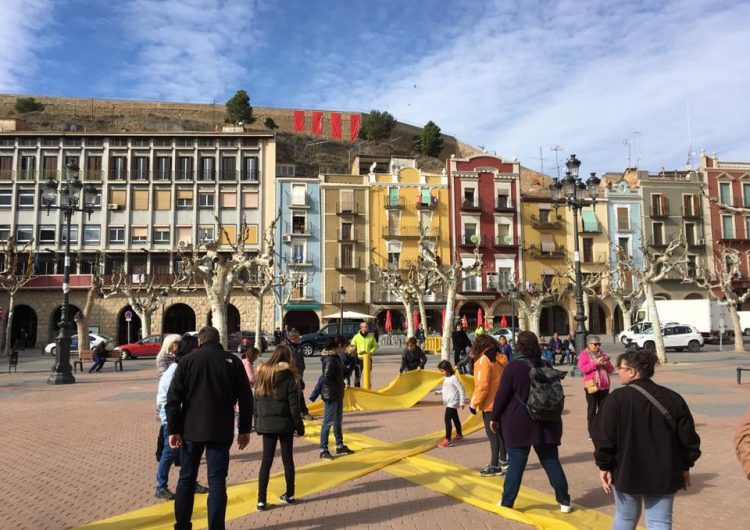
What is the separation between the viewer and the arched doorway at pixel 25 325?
146 feet

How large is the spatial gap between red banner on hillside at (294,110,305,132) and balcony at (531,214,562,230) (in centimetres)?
4582

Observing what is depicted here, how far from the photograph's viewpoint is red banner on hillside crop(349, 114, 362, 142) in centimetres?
8519

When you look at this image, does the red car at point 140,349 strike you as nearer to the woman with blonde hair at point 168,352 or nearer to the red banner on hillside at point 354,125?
the woman with blonde hair at point 168,352

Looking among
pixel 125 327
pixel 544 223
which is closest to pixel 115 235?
pixel 125 327

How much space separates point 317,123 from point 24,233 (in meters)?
48.2

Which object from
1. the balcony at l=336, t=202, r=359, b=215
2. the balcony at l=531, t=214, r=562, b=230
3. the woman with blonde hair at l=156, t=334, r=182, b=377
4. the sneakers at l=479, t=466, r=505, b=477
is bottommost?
the sneakers at l=479, t=466, r=505, b=477

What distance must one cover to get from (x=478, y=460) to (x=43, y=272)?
147 ft

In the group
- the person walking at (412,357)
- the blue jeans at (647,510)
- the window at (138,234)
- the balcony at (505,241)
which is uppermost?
the window at (138,234)

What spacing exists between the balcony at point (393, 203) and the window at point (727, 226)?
2759cm

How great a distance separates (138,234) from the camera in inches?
1794

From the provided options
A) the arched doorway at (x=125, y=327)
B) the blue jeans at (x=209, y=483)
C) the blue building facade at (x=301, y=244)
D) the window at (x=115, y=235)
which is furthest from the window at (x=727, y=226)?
the blue jeans at (x=209, y=483)

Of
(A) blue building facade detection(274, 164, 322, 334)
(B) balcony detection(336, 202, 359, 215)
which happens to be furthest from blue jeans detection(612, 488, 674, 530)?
(B) balcony detection(336, 202, 359, 215)

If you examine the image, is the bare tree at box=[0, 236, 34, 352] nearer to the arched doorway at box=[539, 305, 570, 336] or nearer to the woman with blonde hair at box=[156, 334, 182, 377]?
the woman with blonde hair at box=[156, 334, 182, 377]

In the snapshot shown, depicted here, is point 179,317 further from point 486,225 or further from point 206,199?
point 486,225
